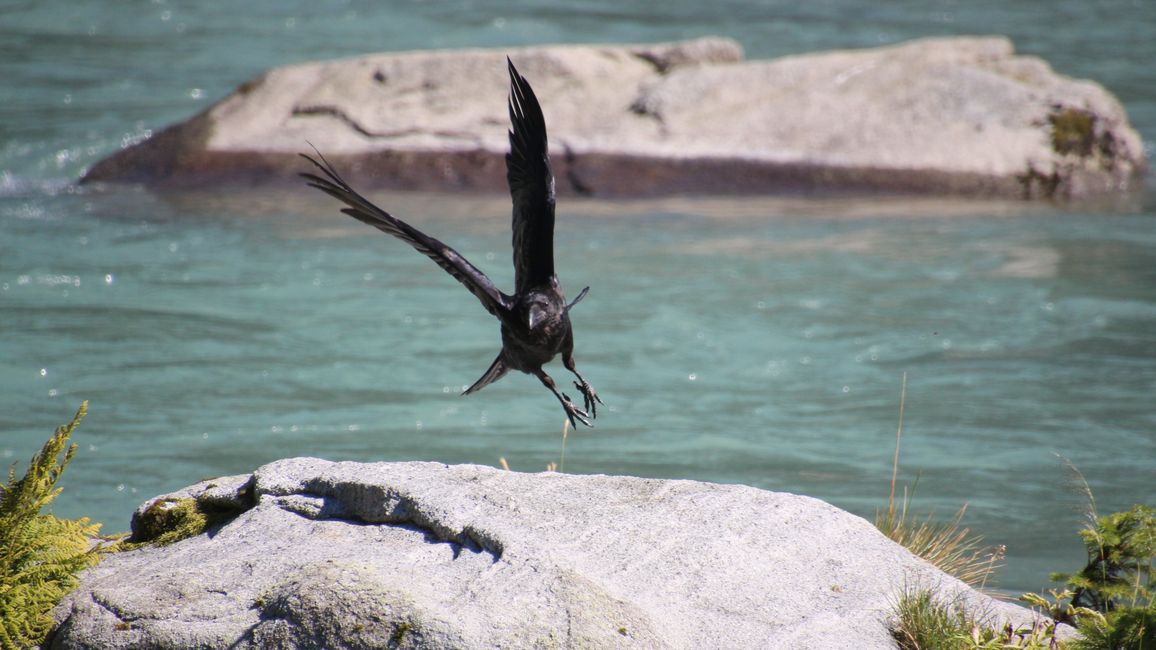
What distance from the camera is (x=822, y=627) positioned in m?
3.54

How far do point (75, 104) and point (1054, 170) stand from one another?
11.4 metres

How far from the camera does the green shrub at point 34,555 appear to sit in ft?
11.9

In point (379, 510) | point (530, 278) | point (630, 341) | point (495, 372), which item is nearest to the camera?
point (379, 510)

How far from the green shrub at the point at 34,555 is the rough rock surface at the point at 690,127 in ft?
29.7

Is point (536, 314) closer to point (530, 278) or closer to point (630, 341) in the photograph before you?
point (530, 278)

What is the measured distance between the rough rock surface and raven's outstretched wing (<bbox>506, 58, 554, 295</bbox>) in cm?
849

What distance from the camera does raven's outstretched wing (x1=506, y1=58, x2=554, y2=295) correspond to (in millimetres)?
3973

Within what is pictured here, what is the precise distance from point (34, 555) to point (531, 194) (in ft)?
6.05

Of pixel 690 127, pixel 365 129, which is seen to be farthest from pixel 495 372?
pixel 365 129

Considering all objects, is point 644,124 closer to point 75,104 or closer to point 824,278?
point 824,278

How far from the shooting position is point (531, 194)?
4055 mm

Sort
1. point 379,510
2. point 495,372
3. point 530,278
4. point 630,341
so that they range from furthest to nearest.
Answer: point 630,341
point 495,372
point 530,278
point 379,510

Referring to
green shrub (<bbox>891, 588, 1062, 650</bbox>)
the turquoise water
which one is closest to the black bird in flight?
green shrub (<bbox>891, 588, 1062, 650</bbox>)

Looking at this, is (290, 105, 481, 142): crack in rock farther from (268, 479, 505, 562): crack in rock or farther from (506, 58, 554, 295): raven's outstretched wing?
(268, 479, 505, 562): crack in rock
